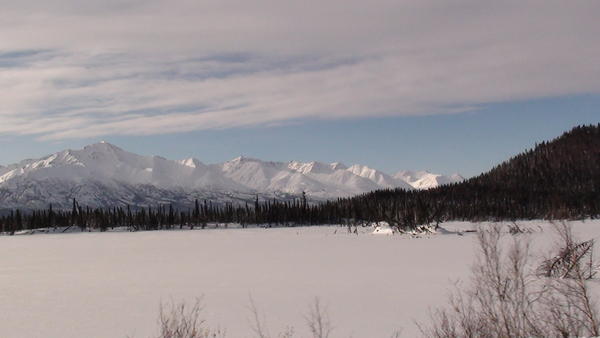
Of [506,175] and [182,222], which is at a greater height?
[506,175]

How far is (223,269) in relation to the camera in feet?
85.6

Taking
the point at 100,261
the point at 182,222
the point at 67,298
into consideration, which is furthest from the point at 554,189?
the point at 67,298

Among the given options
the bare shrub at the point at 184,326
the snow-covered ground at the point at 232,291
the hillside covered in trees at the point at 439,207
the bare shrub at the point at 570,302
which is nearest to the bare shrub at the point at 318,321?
the snow-covered ground at the point at 232,291

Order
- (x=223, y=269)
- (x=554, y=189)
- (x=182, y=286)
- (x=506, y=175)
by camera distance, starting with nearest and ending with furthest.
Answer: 1. (x=182, y=286)
2. (x=223, y=269)
3. (x=554, y=189)
4. (x=506, y=175)

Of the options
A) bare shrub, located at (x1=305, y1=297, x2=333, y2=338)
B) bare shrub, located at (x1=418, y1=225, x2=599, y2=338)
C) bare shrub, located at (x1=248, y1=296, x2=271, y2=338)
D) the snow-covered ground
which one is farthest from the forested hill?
bare shrub, located at (x1=418, y1=225, x2=599, y2=338)

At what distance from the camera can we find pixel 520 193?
156 metres

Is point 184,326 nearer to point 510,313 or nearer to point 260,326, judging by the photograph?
point 260,326

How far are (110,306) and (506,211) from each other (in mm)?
125844

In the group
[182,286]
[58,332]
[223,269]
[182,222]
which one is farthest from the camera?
[182,222]

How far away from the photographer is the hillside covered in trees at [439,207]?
12208 centimetres

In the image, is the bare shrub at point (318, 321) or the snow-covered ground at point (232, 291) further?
the snow-covered ground at point (232, 291)

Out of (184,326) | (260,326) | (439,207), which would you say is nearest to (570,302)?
(260,326)

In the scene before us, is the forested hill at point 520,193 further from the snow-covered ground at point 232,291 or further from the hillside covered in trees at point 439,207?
the snow-covered ground at point 232,291

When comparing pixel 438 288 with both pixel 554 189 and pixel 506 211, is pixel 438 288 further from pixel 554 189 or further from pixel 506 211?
pixel 554 189
